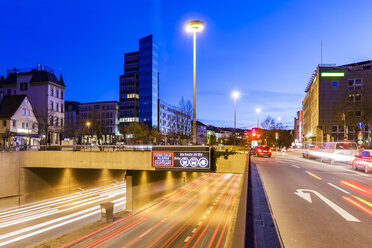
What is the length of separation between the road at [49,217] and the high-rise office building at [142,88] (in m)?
60.0

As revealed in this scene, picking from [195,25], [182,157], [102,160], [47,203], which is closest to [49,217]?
[47,203]

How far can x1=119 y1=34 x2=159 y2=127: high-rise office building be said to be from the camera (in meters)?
91.2

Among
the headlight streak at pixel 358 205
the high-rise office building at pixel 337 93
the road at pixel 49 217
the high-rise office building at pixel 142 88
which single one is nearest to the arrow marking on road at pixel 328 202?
the headlight streak at pixel 358 205

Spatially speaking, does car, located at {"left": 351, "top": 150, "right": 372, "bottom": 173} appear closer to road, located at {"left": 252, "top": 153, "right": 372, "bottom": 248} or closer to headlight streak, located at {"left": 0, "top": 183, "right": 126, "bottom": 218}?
road, located at {"left": 252, "top": 153, "right": 372, "bottom": 248}

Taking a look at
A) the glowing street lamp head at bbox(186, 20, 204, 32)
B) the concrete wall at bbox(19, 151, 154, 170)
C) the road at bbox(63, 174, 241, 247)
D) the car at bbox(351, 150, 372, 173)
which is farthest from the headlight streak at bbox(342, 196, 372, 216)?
the concrete wall at bbox(19, 151, 154, 170)

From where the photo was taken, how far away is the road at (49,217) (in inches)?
746

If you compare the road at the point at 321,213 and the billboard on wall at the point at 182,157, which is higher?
the billboard on wall at the point at 182,157

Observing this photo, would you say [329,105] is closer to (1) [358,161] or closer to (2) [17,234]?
(1) [358,161]

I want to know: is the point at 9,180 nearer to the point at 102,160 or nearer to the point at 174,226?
the point at 102,160

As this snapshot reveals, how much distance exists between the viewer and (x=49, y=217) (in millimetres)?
23312

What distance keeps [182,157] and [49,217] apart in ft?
50.4

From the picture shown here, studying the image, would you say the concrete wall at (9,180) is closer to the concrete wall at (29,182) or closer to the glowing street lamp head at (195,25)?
the concrete wall at (29,182)

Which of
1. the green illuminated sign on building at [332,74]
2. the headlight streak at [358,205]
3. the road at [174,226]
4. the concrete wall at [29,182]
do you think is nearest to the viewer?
the headlight streak at [358,205]

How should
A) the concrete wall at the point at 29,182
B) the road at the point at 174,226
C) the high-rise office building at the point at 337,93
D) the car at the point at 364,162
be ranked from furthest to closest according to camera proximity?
the high-rise office building at the point at 337,93 < the concrete wall at the point at 29,182 < the car at the point at 364,162 < the road at the point at 174,226
